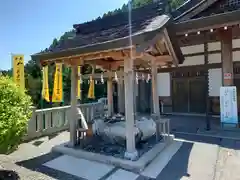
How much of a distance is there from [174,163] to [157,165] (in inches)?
17.0

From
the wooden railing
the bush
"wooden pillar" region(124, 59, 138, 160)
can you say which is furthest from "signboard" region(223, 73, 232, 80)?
the bush

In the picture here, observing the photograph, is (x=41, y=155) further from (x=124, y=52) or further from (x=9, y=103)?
(x=124, y=52)

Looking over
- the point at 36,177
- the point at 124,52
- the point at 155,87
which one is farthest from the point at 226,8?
the point at 36,177

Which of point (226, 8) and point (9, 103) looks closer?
point (9, 103)

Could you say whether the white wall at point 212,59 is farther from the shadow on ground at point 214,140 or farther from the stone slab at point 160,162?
the stone slab at point 160,162

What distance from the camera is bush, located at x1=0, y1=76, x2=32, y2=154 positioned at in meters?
3.24

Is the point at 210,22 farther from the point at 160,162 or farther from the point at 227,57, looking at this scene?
the point at 160,162

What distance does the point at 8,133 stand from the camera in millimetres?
3277

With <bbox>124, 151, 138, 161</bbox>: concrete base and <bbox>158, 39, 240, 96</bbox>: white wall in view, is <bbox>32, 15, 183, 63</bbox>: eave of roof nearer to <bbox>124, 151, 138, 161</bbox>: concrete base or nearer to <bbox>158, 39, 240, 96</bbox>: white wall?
<bbox>124, 151, 138, 161</bbox>: concrete base

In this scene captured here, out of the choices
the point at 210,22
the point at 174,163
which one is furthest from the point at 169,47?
the point at 174,163

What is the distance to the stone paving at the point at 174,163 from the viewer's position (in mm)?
3705

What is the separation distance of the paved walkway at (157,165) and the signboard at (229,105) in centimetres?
140

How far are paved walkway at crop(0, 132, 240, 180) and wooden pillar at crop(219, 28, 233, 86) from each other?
249cm

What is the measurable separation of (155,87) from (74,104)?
7.97ft
